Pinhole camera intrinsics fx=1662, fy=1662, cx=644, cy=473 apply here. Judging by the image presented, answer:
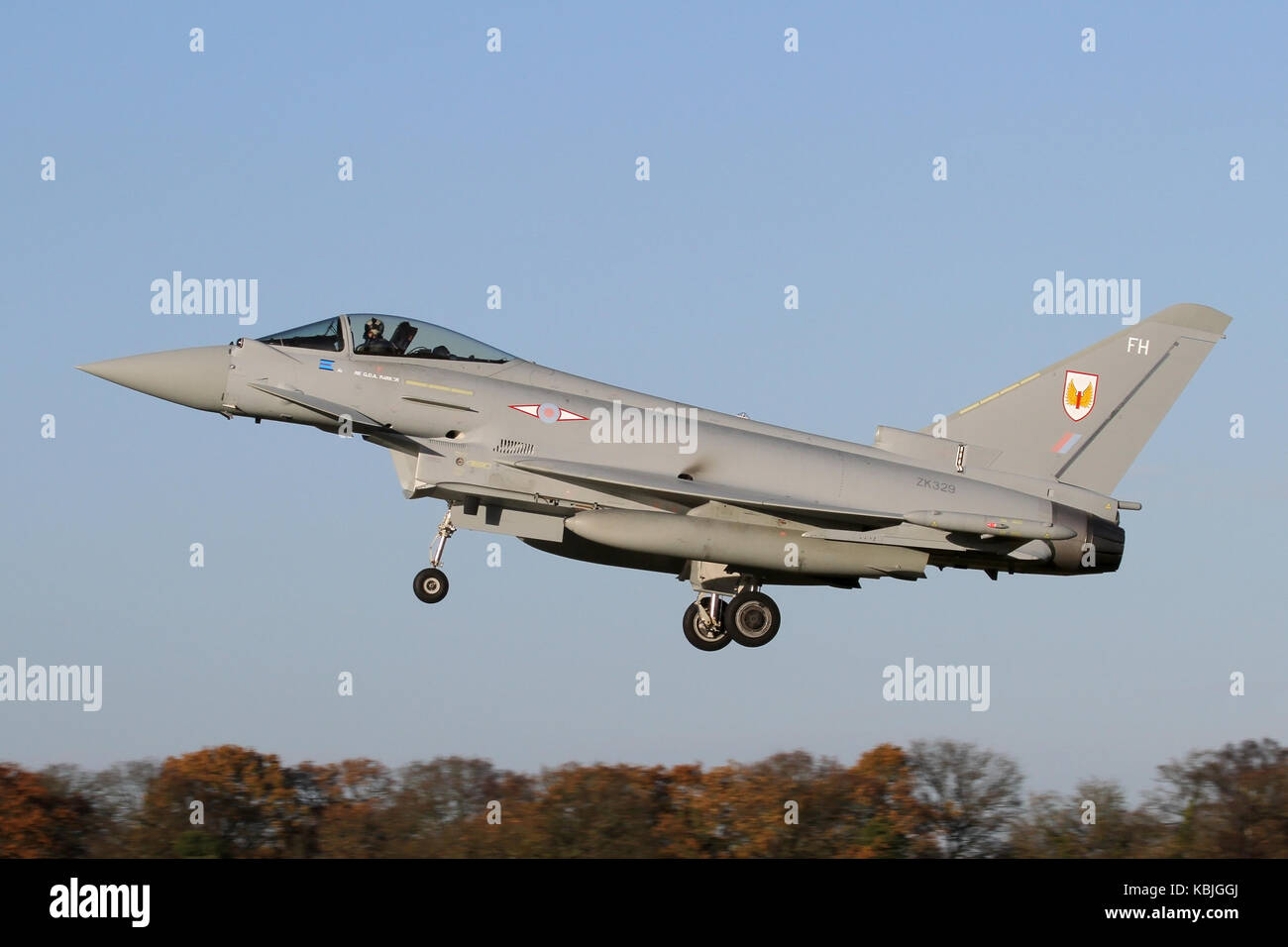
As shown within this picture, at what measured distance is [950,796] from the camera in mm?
23188

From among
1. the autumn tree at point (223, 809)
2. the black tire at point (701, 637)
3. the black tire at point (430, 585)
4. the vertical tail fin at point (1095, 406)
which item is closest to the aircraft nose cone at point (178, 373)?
the black tire at point (430, 585)

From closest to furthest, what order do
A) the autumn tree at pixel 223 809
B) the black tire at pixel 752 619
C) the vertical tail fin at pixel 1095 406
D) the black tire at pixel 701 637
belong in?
the autumn tree at pixel 223 809 < the black tire at pixel 752 619 < the vertical tail fin at pixel 1095 406 < the black tire at pixel 701 637

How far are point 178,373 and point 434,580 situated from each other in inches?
166

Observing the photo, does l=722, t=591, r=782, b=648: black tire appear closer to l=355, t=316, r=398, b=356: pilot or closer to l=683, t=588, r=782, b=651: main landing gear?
l=683, t=588, r=782, b=651: main landing gear

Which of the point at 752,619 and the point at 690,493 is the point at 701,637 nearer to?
the point at 752,619

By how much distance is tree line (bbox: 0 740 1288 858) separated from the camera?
2134cm

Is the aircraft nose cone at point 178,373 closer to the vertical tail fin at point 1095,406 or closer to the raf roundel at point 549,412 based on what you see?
the raf roundel at point 549,412

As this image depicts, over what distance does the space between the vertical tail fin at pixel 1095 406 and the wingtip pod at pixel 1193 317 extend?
14 mm

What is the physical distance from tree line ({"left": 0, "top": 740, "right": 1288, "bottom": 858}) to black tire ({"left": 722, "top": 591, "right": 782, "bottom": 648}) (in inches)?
82.2

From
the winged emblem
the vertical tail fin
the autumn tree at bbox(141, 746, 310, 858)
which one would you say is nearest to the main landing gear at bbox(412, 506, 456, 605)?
the autumn tree at bbox(141, 746, 310, 858)

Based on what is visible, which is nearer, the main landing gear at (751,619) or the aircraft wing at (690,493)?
the aircraft wing at (690,493)

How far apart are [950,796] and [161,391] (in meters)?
12.0

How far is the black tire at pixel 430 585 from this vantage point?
21.1 m
